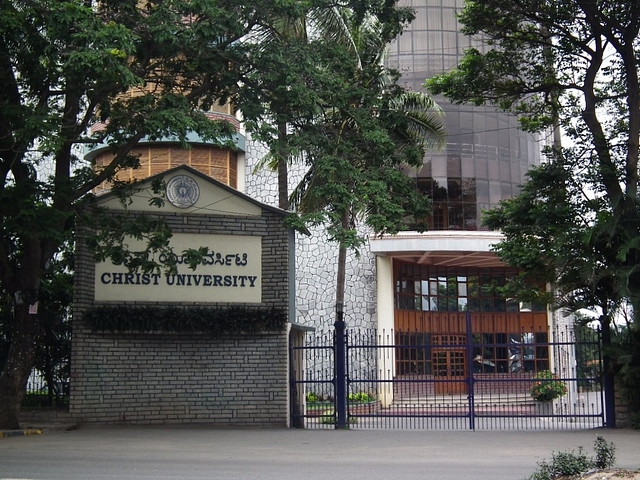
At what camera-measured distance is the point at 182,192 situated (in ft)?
61.5

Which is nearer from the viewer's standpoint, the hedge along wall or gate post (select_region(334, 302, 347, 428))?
the hedge along wall

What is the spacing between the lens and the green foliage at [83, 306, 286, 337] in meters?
17.8

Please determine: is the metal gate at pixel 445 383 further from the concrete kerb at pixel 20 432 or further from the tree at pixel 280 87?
the concrete kerb at pixel 20 432

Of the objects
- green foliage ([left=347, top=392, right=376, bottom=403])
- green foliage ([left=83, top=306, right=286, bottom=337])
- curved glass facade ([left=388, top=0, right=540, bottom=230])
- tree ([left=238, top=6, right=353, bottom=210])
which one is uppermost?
curved glass facade ([left=388, top=0, right=540, bottom=230])

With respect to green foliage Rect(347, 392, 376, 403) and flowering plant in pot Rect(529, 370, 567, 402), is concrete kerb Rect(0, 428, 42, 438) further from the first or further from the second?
flowering plant in pot Rect(529, 370, 567, 402)

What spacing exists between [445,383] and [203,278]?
16418 mm

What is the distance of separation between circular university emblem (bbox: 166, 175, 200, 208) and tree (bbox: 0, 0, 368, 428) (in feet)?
4.67

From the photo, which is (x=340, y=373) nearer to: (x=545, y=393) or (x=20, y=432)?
(x=20, y=432)

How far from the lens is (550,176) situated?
Answer: 19.2m

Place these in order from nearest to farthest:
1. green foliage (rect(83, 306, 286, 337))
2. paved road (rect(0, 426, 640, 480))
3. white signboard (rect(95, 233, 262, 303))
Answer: paved road (rect(0, 426, 640, 480))
green foliage (rect(83, 306, 286, 337))
white signboard (rect(95, 233, 262, 303))

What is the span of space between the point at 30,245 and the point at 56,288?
9.28ft

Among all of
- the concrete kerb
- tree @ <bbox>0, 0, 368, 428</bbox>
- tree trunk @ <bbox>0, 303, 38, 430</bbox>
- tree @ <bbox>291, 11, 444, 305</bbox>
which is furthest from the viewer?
tree trunk @ <bbox>0, 303, 38, 430</bbox>

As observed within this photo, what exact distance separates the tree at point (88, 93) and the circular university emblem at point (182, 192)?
1.42m

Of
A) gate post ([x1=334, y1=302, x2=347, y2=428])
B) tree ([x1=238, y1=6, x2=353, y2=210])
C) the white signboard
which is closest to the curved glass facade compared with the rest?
gate post ([x1=334, y1=302, x2=347, y2=428])
